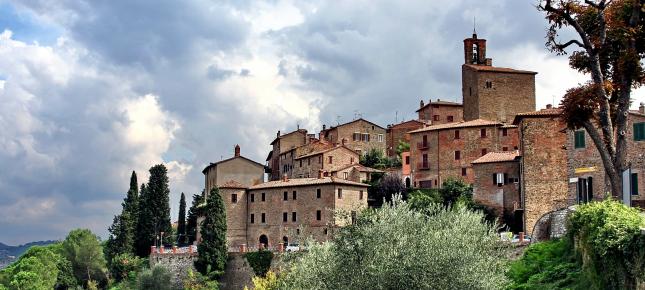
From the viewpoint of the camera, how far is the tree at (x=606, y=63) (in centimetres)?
2805

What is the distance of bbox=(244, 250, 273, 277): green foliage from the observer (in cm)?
6419

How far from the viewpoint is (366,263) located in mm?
29719

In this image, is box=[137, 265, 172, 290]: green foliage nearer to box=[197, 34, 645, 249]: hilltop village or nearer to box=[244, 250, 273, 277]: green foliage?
box=[244, 250, 273, 277]: green foliage

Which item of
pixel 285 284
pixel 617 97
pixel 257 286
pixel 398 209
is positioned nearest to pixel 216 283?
pixel 257 286

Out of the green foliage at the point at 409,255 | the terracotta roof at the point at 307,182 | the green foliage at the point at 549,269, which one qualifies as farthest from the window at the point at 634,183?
the terracotta roof at the point at 307,182

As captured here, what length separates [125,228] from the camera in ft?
260

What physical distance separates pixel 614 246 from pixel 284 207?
53650 millimetres

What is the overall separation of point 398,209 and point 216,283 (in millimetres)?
37004

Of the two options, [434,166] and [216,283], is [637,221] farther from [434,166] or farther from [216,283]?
[434,166]

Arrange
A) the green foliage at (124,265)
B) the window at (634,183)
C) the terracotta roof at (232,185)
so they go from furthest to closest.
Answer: the terracotta roof at (232,185)
the green foliage at (124,265)
the window at (634,183)

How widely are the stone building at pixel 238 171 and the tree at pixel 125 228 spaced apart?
8053mm

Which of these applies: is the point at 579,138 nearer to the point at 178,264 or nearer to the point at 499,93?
the point at 178,264

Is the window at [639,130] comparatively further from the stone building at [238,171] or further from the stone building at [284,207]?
the stone building at [238,171]

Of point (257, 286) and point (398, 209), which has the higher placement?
point (398, 209)
